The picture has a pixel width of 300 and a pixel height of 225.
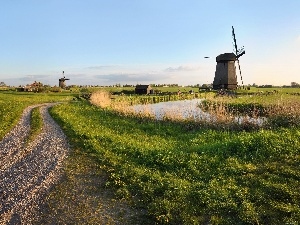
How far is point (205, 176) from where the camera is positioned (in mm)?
11781

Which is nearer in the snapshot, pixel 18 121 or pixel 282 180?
pixel 282 180

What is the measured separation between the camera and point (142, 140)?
1888 cm

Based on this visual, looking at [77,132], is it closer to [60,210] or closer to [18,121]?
[18,121]

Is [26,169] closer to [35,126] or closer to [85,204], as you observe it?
[85,204]

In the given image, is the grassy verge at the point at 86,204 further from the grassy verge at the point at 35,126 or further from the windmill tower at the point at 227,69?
the windmill tower at the point at 227,69

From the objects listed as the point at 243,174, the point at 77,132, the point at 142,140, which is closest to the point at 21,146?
the point at 77,132

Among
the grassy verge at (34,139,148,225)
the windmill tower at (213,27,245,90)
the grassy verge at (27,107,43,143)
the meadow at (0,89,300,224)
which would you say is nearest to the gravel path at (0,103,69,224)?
the grassy verge at (27,107,43,143)

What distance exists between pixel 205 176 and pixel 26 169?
288 inches

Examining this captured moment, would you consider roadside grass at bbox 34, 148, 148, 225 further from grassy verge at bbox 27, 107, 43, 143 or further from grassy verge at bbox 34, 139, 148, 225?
grassy verge at bbox 27, 107, 43, 143

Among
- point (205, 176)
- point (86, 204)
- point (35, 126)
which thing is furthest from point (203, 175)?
point (35, 126)

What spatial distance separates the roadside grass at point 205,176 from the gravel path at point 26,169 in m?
1.47

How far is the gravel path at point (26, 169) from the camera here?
31.2ft

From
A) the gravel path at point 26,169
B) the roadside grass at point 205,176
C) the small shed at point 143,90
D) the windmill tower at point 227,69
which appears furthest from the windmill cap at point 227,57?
the gravel path at point 26,169

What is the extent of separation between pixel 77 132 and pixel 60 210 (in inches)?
415
